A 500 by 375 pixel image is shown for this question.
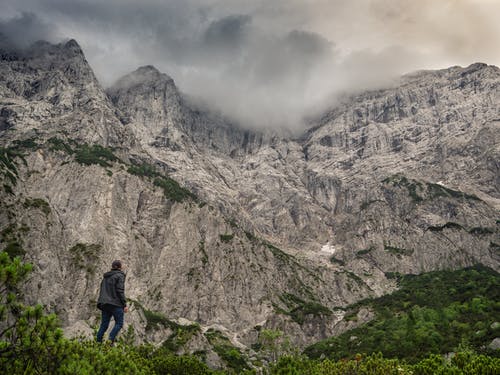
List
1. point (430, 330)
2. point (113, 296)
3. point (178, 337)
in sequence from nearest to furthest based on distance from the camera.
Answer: point (113, 296) → point (430, 330) → point (178, 337)

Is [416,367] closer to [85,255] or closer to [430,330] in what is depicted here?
[430,330]

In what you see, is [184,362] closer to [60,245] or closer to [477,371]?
[477,371]

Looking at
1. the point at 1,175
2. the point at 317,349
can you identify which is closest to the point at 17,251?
the point at 1,175

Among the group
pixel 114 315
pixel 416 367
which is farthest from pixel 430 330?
pixel 114 315

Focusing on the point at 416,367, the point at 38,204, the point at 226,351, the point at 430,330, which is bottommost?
the point at 226,351

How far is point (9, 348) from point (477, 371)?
28.1m

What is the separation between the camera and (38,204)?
6909 inches

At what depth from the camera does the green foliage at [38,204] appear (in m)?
171

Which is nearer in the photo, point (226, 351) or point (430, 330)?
point (430, 330)

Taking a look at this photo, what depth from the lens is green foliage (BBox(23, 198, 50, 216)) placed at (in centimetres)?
17051

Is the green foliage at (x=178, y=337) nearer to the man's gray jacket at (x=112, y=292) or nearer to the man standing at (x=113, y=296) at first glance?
the man standing at (x=113, y=296)

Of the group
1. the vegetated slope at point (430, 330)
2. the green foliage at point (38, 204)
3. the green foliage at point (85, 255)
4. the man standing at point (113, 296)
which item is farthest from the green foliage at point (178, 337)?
the man standing at point (113, 296)

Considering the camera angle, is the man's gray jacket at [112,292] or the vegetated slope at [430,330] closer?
the man's gray jacket at [112,292]

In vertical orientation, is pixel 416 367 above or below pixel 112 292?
below
